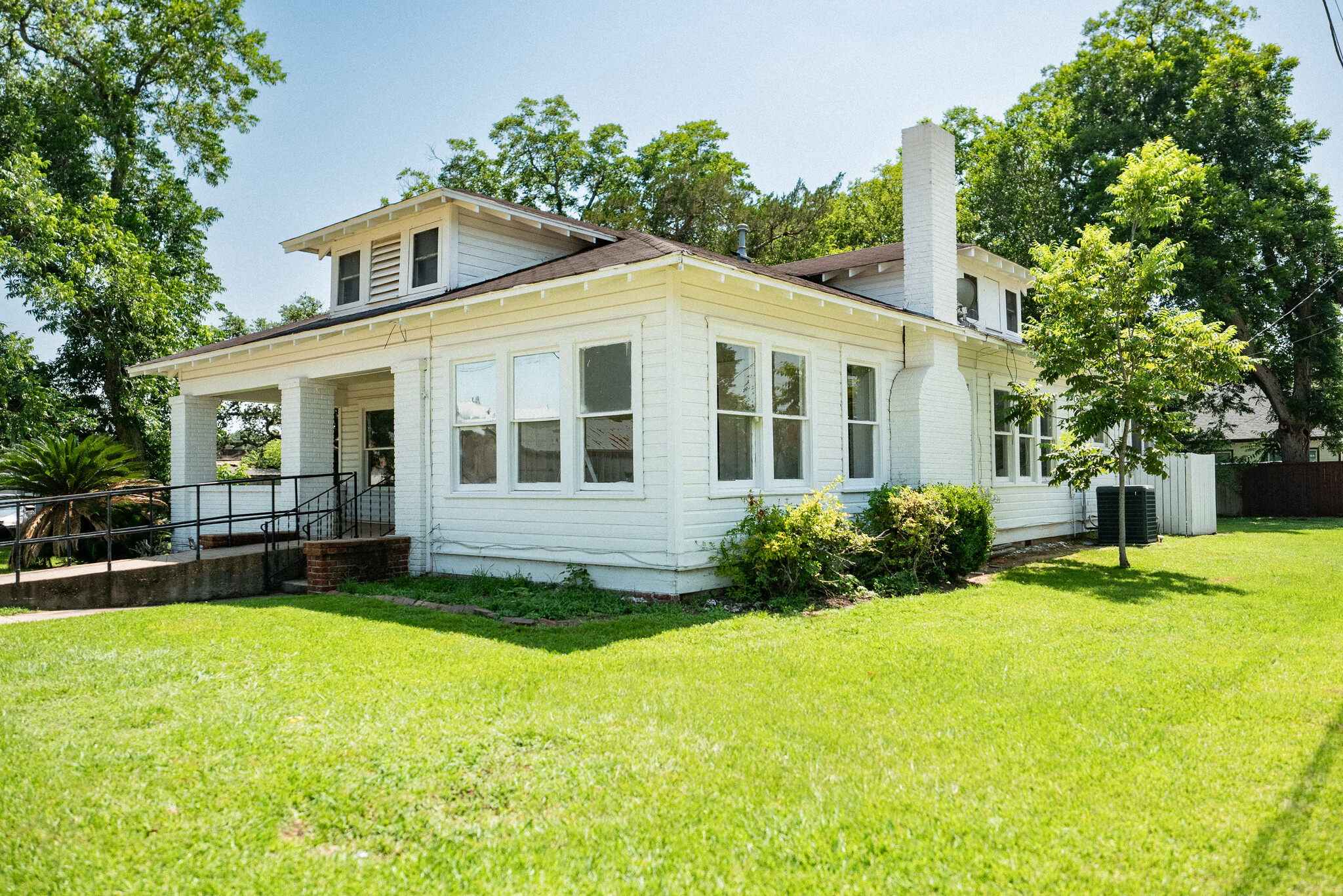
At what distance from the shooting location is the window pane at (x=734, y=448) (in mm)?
9516

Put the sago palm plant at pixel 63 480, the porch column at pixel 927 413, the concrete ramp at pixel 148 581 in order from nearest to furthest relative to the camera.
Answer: the concrete ramp at pixel 148 581 → the porch column at pixel 927 413 → the sago palm plant at pixel 63 480

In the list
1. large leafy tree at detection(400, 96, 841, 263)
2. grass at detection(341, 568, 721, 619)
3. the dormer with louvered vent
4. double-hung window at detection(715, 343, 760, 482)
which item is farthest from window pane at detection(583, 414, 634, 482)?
large leafy tree at detection(400, 96, 841, 263)

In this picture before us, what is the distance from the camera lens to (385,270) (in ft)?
44.3

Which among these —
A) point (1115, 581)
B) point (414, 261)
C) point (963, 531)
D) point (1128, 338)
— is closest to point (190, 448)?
point (414, 261)

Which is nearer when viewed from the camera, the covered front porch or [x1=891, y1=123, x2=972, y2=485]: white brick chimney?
the covered front porch

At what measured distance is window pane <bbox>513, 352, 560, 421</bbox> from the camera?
1004 cm

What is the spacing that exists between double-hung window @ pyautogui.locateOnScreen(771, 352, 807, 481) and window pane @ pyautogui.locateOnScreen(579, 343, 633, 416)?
183cm

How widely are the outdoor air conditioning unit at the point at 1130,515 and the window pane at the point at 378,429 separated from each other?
42.4 feet

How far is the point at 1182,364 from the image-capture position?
1109 centimetres

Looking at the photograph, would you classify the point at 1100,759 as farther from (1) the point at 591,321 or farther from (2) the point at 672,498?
(1) the point at 591,321

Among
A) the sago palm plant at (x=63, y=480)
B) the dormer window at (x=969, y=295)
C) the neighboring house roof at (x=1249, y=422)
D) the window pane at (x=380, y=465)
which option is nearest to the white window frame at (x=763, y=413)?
the dormer window at (x=969, y=295)

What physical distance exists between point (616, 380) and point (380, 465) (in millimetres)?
7828

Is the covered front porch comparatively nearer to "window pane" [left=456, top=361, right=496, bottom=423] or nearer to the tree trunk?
"window pane" [left=456, top=361, right=496, bottom=423]

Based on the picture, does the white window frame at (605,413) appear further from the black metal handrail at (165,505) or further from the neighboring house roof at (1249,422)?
the neighboring house roof at (1249,422)
